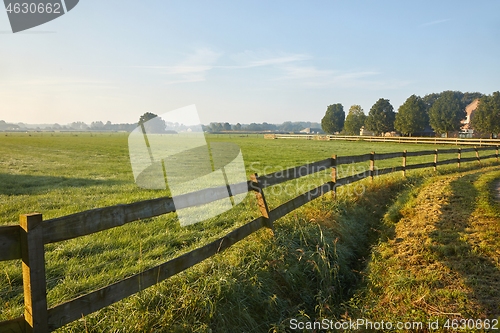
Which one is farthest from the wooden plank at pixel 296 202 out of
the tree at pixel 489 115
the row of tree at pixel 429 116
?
the row of tree at pixel 429 116

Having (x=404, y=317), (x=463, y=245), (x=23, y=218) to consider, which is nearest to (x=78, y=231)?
(x=23, y=218)

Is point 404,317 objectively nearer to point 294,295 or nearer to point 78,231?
point 294,295

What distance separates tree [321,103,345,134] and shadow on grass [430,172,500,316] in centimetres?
9917

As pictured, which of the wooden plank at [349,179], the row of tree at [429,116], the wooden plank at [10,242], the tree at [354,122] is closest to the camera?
the wooden plank at [10,242]

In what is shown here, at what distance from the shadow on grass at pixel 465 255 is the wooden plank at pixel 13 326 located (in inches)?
171

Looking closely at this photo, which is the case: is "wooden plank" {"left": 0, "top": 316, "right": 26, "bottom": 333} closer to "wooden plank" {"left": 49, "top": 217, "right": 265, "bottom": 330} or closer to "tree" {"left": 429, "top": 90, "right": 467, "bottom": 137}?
"wooden plank" {"left": 49, "top": 217, "right": 265, "bottom": 330}

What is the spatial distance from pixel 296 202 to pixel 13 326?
183 inches

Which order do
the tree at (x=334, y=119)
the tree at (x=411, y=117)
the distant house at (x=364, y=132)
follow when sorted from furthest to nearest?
the tree at (x=334, y=119), the distant house at (x=364, y=132), the tree at (x=411, y=117)

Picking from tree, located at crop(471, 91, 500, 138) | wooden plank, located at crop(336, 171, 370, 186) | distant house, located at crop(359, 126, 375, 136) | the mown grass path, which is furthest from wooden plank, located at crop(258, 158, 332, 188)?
distant house, located at crop(359, 126, 375, 136)

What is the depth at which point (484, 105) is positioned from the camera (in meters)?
59.0

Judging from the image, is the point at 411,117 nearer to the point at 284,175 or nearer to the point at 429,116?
the point at 429,116

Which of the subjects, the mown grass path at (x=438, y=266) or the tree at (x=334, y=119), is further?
the tree at (x=334, y=119)

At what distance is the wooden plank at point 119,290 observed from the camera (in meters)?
2.46

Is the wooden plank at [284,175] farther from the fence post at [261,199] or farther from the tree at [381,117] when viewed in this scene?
the tree at [381,117]
